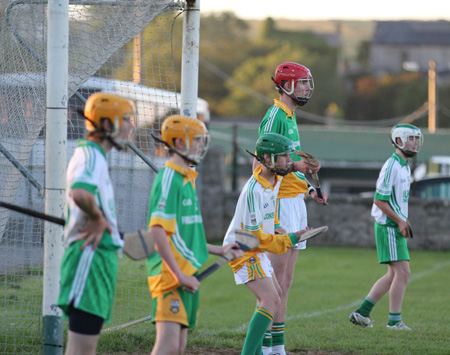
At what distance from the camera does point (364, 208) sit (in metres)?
18.1

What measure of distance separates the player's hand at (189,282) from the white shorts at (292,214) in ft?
7.31

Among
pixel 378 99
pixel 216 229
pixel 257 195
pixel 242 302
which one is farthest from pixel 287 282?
pixel 378 99

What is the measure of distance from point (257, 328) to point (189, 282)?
4.53ft

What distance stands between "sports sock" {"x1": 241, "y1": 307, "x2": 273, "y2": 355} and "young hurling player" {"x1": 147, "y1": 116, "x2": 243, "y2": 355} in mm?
1067

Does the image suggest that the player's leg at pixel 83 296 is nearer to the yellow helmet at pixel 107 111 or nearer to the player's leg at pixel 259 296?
the yellow helmet at pixel 107 111

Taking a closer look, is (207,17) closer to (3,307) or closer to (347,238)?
(347,238)

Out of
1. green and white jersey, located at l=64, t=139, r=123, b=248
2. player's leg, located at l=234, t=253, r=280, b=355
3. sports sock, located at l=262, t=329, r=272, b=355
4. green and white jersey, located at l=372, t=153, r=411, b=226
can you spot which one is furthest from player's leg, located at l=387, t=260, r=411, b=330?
green and white jersey, located at l=64, t=139, r=123, b=248

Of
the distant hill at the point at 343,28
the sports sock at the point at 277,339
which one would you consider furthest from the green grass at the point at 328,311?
the distant hill at the point at 343,28

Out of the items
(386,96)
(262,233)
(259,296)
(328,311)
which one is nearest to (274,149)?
(262,233)

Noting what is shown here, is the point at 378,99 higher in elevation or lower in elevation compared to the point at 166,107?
higher

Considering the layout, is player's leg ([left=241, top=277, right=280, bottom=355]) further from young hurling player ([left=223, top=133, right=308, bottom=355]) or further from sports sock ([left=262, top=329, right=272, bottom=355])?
sports sock ([left=262, top=329, right=272, bottom=355])

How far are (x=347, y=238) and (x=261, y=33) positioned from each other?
9843 centimetres

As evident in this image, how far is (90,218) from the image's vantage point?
4551 mm

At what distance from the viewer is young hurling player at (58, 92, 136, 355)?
454cm
